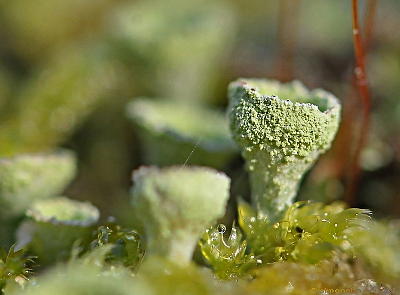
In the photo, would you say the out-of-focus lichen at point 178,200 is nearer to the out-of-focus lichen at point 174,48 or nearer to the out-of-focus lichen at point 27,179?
the out-of-focus lichen at point 27,179

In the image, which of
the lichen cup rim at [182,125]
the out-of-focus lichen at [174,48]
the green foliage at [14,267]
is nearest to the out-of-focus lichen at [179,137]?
the lichen cup rim at [182,125]

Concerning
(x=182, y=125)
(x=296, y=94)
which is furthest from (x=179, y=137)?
(x=296, y=94)

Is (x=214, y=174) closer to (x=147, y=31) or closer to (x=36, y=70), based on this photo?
(x=147, y=31)

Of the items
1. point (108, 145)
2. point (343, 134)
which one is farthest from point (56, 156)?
point (343, 134)

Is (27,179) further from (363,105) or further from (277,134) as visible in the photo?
(363,105)

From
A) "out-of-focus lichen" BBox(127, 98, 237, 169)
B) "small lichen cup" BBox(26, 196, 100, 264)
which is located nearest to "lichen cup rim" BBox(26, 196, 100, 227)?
"small lichen cup" BBox(26, 196, 100, 264)

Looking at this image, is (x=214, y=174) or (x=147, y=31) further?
(x=147, y=31)

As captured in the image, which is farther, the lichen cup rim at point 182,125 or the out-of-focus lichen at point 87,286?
the lichen cup rim at point 182,125
